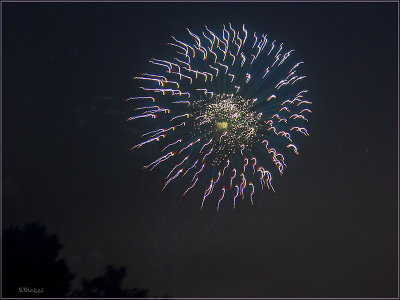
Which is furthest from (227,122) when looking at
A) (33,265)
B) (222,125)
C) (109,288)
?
(33,265)

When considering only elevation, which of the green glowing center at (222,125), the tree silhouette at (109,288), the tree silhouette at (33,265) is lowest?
the tree silhouette at (109,288)

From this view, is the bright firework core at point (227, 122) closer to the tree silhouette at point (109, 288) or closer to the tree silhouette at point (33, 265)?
the tree silhouette at point (109, 288)

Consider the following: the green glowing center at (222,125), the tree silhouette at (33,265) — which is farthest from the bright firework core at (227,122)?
the tree silhouette at (33,265)

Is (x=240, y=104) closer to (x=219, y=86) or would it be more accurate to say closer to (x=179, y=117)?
(x=219, y=86)

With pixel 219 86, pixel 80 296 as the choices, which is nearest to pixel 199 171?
pixel 219 86

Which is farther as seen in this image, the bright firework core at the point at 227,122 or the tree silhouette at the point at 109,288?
the tree silhouette at the point at 109,288

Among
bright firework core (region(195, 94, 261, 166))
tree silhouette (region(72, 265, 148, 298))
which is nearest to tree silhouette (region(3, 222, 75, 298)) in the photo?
tree silhouette (region(72, 265, 148, 298))
